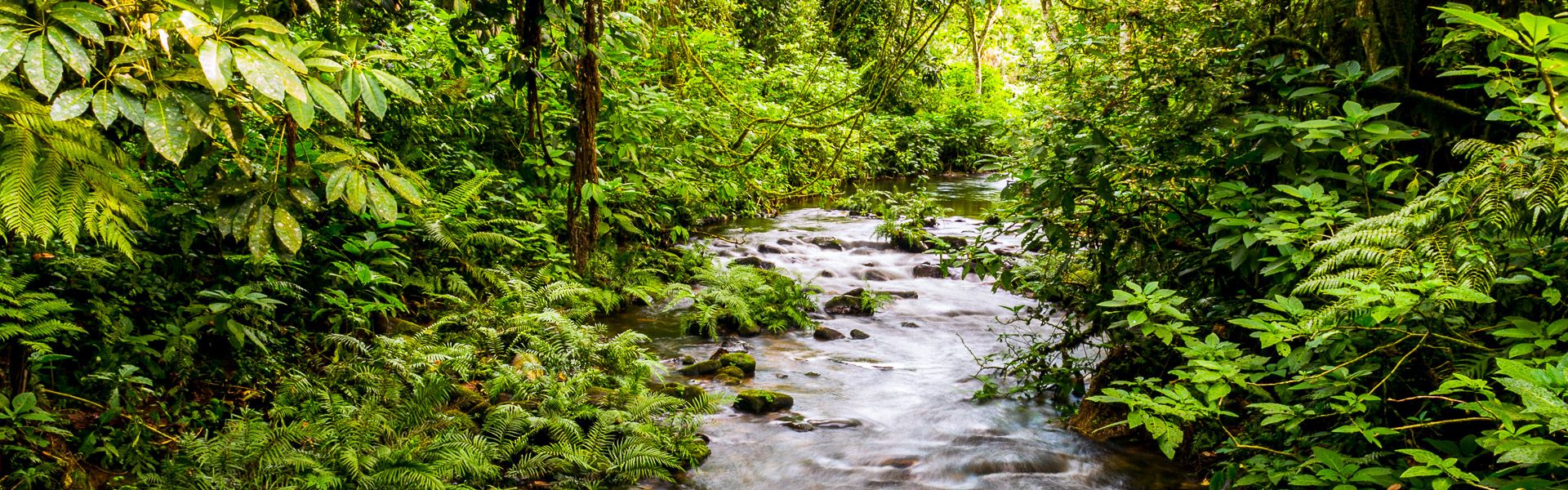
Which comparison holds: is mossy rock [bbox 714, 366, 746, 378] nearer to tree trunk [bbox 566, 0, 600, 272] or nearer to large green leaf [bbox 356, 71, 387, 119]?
tree trunk [bbox 566, 0, 600, 272]

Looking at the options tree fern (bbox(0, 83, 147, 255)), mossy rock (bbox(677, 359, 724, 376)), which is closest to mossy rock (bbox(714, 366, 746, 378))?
mossy rock (bbox(677, 359, 724, 376))

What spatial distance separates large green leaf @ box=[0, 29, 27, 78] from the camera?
4.98 feet

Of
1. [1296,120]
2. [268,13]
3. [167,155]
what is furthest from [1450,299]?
[268,13]

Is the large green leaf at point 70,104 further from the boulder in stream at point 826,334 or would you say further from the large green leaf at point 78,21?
the boulder in stream at point 826,334

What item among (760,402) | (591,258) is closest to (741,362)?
(760,402)

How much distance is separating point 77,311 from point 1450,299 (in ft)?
16.4

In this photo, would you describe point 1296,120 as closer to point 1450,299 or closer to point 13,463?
point 1450,299

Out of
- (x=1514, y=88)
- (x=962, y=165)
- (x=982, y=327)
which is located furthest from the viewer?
(x=962, y=165)

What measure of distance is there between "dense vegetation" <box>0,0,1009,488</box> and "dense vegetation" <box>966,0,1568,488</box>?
0.83 meters

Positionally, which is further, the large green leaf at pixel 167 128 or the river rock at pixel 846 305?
the river rock at pixel 846 305

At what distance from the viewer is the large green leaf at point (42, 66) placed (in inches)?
61.6

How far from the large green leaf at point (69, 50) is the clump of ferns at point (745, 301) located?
199 inches

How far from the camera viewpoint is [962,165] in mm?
21750

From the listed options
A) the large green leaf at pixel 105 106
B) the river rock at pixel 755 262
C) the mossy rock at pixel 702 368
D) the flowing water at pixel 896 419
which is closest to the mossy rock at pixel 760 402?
the flowing water at pixel 896 419
